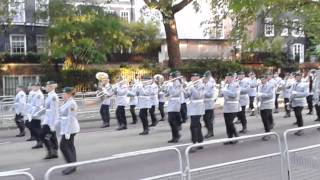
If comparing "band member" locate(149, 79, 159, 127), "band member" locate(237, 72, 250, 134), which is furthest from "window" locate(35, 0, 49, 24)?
"band member" locate(237, 72, 250, 134)

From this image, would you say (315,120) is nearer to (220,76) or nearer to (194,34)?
(220,76)

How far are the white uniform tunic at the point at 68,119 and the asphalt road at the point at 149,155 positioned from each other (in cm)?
93

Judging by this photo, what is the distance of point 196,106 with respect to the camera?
13672 mm

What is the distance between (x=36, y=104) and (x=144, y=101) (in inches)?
176

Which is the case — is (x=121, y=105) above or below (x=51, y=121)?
below

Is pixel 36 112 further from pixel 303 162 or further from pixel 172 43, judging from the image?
pixel 172 43

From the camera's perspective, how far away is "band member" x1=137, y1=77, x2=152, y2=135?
1737cm

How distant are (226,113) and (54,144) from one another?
4.48 m

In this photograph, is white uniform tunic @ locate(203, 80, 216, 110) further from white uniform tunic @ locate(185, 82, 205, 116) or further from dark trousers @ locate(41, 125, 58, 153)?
dark trousers @ locate(41, 125, 58, 153)

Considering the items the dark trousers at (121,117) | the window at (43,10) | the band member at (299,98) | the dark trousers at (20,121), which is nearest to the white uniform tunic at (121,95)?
the dark trousers at (121,117)

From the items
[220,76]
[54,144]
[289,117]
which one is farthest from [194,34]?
[54,144]

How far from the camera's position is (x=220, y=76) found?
121 ft

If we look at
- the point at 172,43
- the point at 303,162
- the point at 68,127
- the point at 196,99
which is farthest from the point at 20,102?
the point at 172,43

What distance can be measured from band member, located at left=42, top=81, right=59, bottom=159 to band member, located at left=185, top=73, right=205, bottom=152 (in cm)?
321
